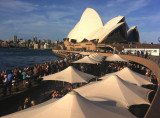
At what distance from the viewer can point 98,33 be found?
71188 mm

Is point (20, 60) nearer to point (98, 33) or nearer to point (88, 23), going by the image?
point (98, 33)

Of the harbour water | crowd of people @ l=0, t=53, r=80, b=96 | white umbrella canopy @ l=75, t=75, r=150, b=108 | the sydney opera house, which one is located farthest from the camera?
the sydney opera house

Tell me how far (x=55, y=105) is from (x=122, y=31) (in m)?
57.2

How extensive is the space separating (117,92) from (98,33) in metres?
66.4

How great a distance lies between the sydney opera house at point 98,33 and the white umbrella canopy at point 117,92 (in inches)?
1703

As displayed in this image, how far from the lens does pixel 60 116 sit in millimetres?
3729

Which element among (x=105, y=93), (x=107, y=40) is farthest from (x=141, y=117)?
(x=107, y=40)

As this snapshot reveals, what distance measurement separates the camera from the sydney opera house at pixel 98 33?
56906mm

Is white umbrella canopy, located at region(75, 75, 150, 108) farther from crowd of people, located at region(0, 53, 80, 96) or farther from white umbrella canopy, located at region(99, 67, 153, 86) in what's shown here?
crowd of people, located at region(0, 53, 80, 96)

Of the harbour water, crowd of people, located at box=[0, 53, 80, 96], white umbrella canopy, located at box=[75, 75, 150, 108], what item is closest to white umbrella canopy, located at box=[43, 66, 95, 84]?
crowd of people, located at box=[0, 53, 80, 96]

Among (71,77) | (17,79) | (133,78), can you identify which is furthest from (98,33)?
(133,78)

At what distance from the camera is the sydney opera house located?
5691 cm

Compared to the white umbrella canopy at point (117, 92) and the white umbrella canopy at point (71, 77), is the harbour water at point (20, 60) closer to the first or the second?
the white umbrella canopy at point (71, 77)

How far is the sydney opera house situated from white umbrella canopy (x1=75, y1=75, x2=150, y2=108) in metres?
43.3
